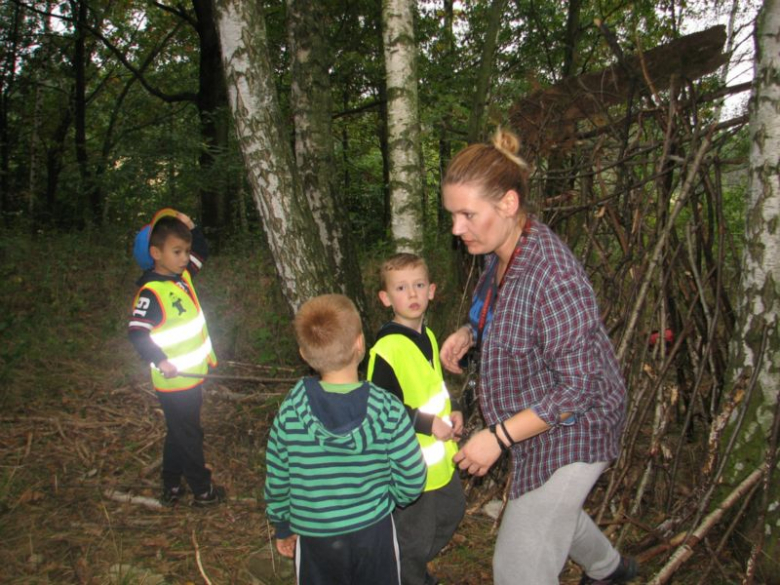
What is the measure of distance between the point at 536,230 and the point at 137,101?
15.1 metres

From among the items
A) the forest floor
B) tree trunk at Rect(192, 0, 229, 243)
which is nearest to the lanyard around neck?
the forest floor

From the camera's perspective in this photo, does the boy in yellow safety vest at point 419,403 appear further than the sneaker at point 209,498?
No

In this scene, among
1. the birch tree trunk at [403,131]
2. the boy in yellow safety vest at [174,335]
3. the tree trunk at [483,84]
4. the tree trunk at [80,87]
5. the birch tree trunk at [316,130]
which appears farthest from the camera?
the tree trunk at [80,87]

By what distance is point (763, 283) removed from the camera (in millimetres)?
2629

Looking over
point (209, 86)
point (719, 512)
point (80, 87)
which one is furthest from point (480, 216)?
point (80, 87)

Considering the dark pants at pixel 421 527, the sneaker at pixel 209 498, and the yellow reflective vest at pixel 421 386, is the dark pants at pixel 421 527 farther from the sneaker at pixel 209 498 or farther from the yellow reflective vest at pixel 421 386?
the sneaker at pixel 209 498

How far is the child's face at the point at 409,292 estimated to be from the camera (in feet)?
8.85

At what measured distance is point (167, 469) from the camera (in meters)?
3.75

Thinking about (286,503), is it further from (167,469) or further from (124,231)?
(124,231)

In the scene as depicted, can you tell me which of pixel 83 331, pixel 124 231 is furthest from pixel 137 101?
pixel 83 331

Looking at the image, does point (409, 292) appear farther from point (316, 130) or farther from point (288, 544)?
point (316, 130)

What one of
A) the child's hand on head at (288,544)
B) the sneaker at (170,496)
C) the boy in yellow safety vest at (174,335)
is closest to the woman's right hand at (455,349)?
the child's hand on head at (288,544)

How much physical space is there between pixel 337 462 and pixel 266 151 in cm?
227

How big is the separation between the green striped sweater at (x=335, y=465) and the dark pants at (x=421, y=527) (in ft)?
1.80
